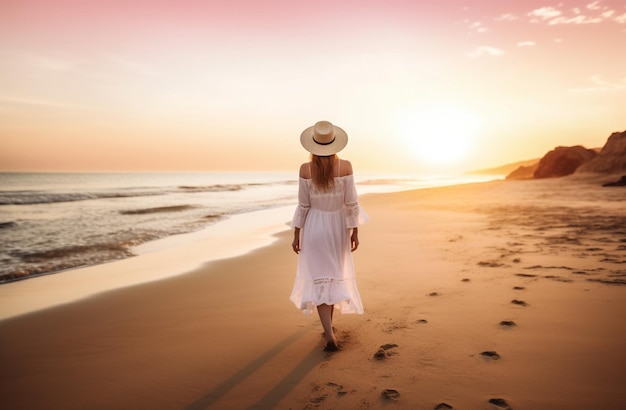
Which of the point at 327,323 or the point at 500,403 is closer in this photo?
the point at 500,403

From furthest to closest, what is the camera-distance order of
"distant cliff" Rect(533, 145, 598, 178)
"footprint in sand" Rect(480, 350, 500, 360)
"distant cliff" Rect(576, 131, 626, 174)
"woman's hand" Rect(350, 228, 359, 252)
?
"distant cliff" Rect(533, 145, 598, 178), "distant cliff" Rect(576, 131, 626, 174), "woman's hand" Rect(350, 228, 359, 252), "footprint in sand" Rect(480, 350, 500, 360)

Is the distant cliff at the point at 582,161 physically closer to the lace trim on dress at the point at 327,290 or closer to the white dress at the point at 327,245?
the white dress at the point at 327,245

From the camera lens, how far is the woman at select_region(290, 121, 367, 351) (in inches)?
151

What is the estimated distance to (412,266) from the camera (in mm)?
6535

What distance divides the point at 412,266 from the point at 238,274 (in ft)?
10.2

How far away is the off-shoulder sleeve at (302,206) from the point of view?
3990mm

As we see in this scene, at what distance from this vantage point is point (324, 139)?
383 centimetres

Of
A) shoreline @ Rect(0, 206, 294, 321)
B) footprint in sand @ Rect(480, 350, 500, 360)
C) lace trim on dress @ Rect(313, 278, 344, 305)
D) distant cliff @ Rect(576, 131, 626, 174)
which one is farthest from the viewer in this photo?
distant cliff @ Rect(576, 131, 626, 174)

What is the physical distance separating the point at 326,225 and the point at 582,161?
43098mm

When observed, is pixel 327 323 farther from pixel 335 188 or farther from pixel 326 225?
pixel 335 188

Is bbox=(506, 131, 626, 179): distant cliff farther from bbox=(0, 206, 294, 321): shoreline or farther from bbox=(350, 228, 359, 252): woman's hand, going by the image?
bbox=(350, 228, 359, 252): woman's hand

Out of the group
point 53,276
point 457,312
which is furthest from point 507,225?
point 53,276

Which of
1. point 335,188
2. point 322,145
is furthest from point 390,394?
point 322,145

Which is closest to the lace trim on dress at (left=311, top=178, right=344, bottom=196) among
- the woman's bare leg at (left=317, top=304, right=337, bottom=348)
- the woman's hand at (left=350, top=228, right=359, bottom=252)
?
the woman's hand at (left=350, top=228, right=359, bottom=252)
